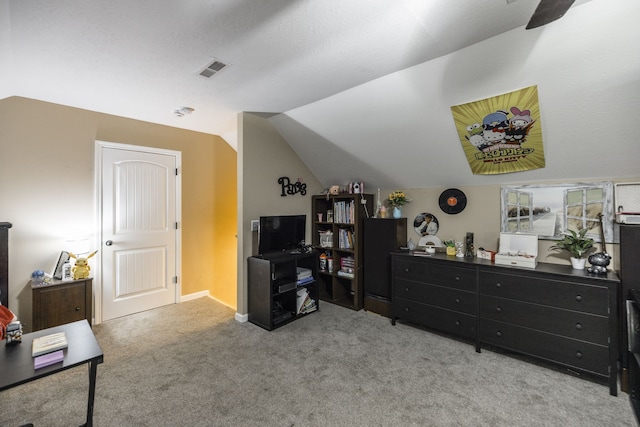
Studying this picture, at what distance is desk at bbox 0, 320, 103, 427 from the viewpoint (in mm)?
1356

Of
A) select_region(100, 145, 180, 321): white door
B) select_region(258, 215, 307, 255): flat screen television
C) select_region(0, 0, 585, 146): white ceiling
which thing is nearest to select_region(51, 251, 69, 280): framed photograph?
select_region(100, 145, 180, 321): white door

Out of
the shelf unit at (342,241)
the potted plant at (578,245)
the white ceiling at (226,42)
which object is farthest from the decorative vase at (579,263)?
the shelf unit at (342,241)

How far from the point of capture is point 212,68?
2.24 metres

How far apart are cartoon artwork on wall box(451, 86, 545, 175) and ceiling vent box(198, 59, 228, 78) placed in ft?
6.47

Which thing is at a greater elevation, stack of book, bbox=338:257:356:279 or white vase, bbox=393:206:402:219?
white vase, bbox=393:206:402:219

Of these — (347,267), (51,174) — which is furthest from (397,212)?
(51,174)

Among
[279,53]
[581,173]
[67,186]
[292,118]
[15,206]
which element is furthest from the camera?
[292,118]

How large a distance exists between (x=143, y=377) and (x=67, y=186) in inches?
88.8

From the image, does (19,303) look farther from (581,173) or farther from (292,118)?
(581,173)

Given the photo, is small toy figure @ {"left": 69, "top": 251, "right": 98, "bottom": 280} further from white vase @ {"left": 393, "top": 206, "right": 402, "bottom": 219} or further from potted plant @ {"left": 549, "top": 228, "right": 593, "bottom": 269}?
potted plant @ {"left": 549, "top": 228, "right": 593, "bottom": 269}

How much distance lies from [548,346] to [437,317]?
2.87ft

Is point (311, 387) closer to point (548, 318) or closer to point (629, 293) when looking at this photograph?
point (548, 318)

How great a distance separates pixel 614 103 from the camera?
194 centimetres

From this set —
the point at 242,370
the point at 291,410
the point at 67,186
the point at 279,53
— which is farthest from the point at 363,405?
the point at 67,186
